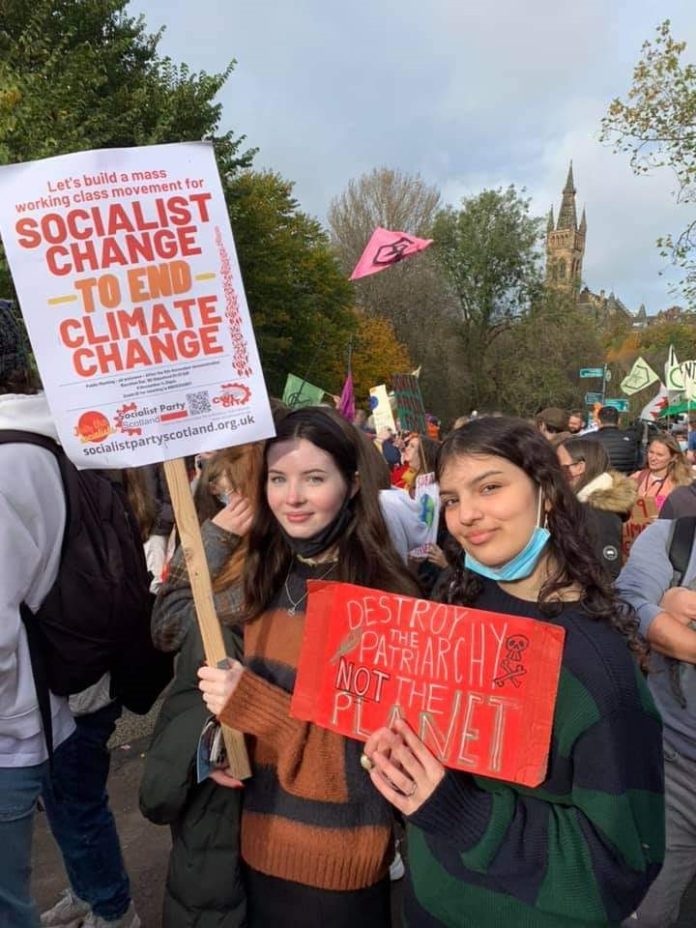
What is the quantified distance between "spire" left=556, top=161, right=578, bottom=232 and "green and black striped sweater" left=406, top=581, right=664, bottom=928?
98.3 m

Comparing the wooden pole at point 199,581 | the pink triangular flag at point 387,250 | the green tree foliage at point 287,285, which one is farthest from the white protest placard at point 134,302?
the green tree foliage at point 287,285

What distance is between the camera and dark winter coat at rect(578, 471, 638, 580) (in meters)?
3.45

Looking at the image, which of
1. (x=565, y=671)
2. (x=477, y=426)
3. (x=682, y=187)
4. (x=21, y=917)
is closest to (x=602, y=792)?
(x=565, y=671)

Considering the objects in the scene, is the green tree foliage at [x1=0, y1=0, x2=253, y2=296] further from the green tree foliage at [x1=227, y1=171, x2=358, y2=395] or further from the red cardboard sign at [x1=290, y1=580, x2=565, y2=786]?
the red cardboard sign at [x1=290, y1=580, x2=565, y2=786]

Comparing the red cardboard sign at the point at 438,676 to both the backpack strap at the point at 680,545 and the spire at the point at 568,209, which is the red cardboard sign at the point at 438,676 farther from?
the spire at the point at 568,209

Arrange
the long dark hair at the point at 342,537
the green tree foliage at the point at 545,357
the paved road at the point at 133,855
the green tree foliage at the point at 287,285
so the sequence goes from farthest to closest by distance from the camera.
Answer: the green tree foliage at the point at 545,357 → the green tree foliage at the point at 287,285 → the paved road at the point at 133,855 → the long dark hair at the point at 342,537

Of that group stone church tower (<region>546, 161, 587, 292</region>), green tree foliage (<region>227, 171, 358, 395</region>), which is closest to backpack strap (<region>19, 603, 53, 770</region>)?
green tree foliage (<region>227, 171, 358, 395</region>)

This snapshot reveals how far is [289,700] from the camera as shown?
1.58 meters

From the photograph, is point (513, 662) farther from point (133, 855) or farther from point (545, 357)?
point (545, 357)

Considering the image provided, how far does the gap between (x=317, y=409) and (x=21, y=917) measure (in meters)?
1.58

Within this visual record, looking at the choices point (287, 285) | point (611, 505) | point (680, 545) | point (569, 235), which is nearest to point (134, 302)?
point (680, 545)

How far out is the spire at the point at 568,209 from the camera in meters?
89.9

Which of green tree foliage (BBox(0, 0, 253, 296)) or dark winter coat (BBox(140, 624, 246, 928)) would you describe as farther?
green tree foliage (BBox(0, 0, 253, 296))

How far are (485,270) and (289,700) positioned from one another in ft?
118
